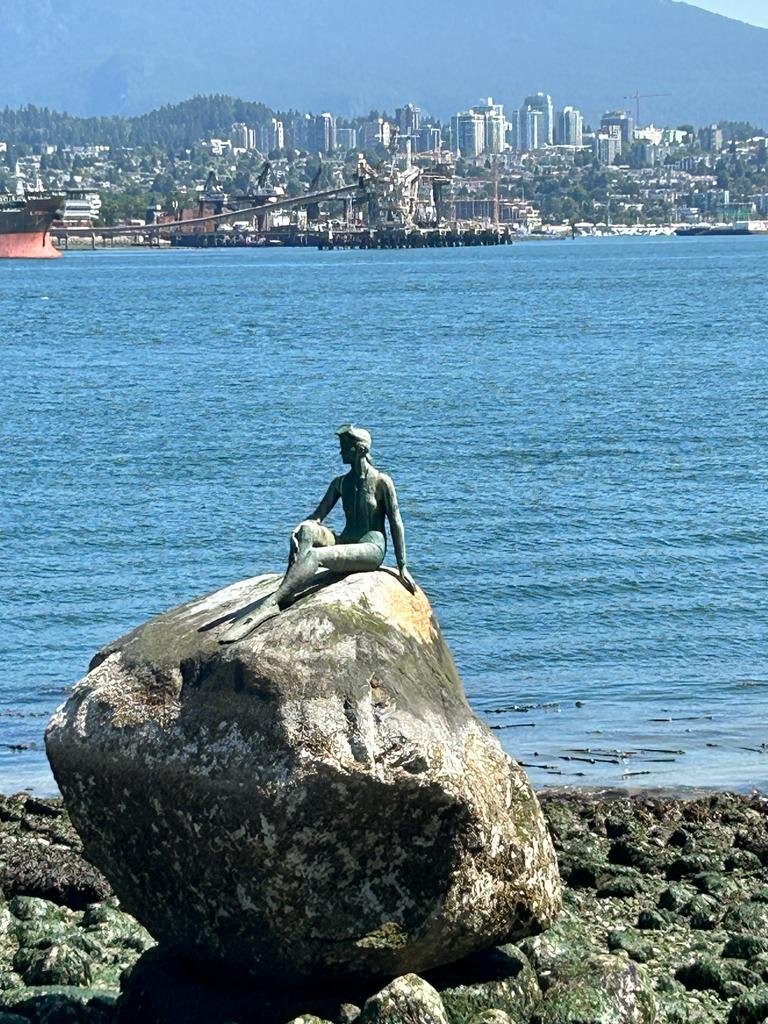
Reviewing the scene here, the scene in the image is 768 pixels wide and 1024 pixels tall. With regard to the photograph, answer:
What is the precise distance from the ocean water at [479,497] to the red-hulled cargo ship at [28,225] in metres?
78.5

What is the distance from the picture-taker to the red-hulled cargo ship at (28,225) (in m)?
158

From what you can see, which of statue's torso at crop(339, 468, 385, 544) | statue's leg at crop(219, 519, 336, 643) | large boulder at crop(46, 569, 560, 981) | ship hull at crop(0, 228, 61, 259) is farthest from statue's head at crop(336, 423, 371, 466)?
ship hull at crop(0, 228, 61, 259)

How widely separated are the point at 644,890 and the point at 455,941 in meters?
3.07

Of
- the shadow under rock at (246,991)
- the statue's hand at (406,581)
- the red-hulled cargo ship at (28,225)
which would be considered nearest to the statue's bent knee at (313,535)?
the statue's hand at (406,581)

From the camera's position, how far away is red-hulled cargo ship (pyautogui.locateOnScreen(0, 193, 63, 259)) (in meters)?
158

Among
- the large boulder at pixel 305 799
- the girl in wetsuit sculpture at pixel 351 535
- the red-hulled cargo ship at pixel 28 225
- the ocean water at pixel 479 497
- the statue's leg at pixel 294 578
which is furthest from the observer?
the red-hulled cargo ship at pixel 28 225

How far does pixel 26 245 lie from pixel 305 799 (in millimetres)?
162429

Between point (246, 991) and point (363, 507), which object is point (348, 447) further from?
point (246, 991)

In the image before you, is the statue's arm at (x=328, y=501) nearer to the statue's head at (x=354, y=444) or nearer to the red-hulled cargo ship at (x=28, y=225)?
the statue's head at (x=354, y=444)

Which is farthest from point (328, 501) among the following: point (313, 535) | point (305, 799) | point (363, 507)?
point (305, 799)

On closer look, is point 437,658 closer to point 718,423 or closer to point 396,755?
point 396,755

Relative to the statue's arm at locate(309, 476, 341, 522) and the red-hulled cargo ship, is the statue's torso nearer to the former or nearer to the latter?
the statue's arm at locate(309, 476, 341, 522)

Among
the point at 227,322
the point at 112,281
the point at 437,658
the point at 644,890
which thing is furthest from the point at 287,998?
the point at 112,281

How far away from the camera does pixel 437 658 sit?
35.3ft
